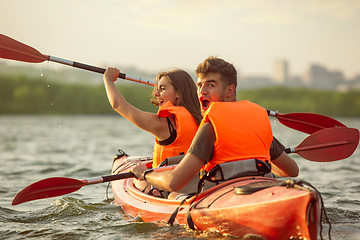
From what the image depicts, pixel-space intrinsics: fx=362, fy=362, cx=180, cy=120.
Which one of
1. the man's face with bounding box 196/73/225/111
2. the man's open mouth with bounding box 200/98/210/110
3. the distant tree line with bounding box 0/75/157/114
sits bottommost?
the distant tree line with bounding box 0/75/157/114

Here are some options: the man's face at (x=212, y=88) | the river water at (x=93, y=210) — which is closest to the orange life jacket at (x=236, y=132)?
the man's face at (x=212, y=88)

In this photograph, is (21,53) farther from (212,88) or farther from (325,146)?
(325,146)

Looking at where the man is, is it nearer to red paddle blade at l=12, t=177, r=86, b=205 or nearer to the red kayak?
the red kayak

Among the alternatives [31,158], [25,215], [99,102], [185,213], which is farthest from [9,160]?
[99,102]

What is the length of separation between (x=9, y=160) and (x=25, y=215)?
19.0 ft

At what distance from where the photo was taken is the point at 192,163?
267 cm

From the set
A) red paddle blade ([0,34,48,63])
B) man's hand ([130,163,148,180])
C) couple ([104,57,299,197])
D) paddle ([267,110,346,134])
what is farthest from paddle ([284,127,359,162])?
red paddle blade ([0,34,48,63])

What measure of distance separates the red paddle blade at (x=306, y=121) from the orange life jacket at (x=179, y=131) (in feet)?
5.23

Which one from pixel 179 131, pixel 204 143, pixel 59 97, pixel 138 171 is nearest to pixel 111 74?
pixel 179 131

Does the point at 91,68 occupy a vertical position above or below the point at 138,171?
above

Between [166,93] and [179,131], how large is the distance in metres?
0.49

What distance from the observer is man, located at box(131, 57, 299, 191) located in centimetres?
269

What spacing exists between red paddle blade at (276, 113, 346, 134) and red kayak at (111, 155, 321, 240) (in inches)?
86.0

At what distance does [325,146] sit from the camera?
4.16m
